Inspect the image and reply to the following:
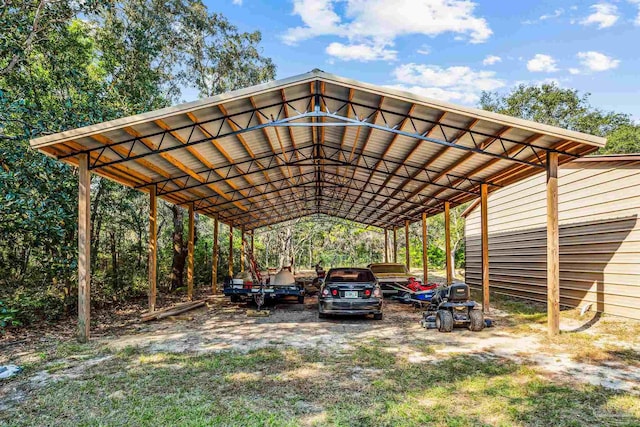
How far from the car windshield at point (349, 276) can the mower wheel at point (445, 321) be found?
6.23 ft

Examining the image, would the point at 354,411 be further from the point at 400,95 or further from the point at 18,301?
the point at 18,301

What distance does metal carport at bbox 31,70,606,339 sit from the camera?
674 centimetres

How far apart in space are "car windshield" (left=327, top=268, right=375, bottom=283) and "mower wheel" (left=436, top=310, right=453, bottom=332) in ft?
6.23

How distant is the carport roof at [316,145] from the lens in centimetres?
672

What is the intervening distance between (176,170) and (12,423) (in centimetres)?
709

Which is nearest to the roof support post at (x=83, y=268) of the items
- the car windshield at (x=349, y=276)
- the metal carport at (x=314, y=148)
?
the metal carport at (x=314, y=148)

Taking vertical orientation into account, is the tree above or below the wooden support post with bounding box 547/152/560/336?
above

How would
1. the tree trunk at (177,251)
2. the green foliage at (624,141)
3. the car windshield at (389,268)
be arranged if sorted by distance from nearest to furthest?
the car windshield at (389,268) → the tree trunk at (177,251) → the green foliage at (624,141)

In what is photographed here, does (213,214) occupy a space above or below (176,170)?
below

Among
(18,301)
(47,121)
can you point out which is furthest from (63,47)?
(18,301)

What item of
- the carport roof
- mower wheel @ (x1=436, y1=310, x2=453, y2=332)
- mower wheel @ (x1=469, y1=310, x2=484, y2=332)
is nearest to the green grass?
mower wheel @ (x1=436, y1=310, x2=453, y2=332)

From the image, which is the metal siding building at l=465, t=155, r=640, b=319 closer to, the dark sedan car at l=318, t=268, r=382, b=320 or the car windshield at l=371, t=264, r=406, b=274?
the car windshield at l=371, t=264, r=406, b=274

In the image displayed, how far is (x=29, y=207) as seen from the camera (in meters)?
6.88

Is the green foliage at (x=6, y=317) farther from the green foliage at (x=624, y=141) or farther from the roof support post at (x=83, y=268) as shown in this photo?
the green foliage at (x=624, y=141)
